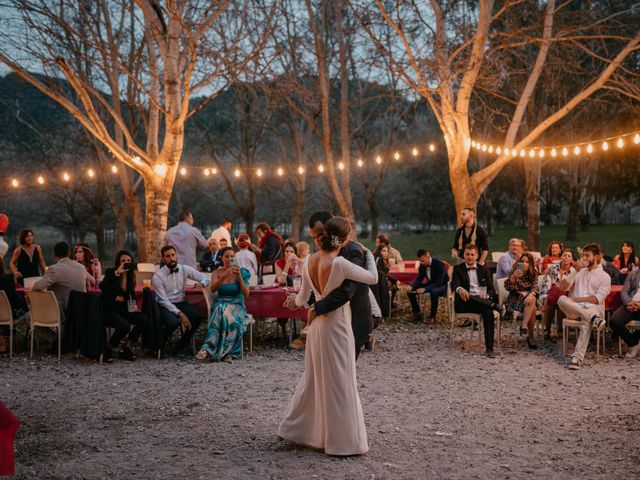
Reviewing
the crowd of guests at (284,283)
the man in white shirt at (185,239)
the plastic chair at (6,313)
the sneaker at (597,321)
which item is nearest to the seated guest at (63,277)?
the crowd of guests at (284,283)

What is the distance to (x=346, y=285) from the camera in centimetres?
459

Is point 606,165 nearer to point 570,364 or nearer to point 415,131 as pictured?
point 415,131

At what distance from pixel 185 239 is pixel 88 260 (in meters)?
1.57

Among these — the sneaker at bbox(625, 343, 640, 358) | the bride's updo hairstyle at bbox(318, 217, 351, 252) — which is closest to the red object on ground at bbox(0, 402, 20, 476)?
the bride's updo hairstyle at bbox(318, 217, 351, 252)

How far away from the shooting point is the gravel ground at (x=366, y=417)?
4453 millimetres

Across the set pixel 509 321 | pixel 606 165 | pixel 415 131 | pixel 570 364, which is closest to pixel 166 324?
pixel 570 364

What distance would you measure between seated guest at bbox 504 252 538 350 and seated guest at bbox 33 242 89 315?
557cm

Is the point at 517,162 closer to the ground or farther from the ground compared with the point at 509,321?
farther from the ground

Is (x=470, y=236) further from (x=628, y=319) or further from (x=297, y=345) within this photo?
(x=297, y=345)

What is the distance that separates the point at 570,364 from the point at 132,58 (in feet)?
45.6

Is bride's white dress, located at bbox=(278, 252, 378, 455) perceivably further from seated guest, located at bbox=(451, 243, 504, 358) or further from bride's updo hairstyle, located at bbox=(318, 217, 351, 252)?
seated guest, located at bbox=(451, 243, 504, 358)

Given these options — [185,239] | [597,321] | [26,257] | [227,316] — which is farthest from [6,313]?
[597,321]

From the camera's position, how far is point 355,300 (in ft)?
16.8

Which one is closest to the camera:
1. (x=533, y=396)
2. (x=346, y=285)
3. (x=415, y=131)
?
(x=346, y=285)
